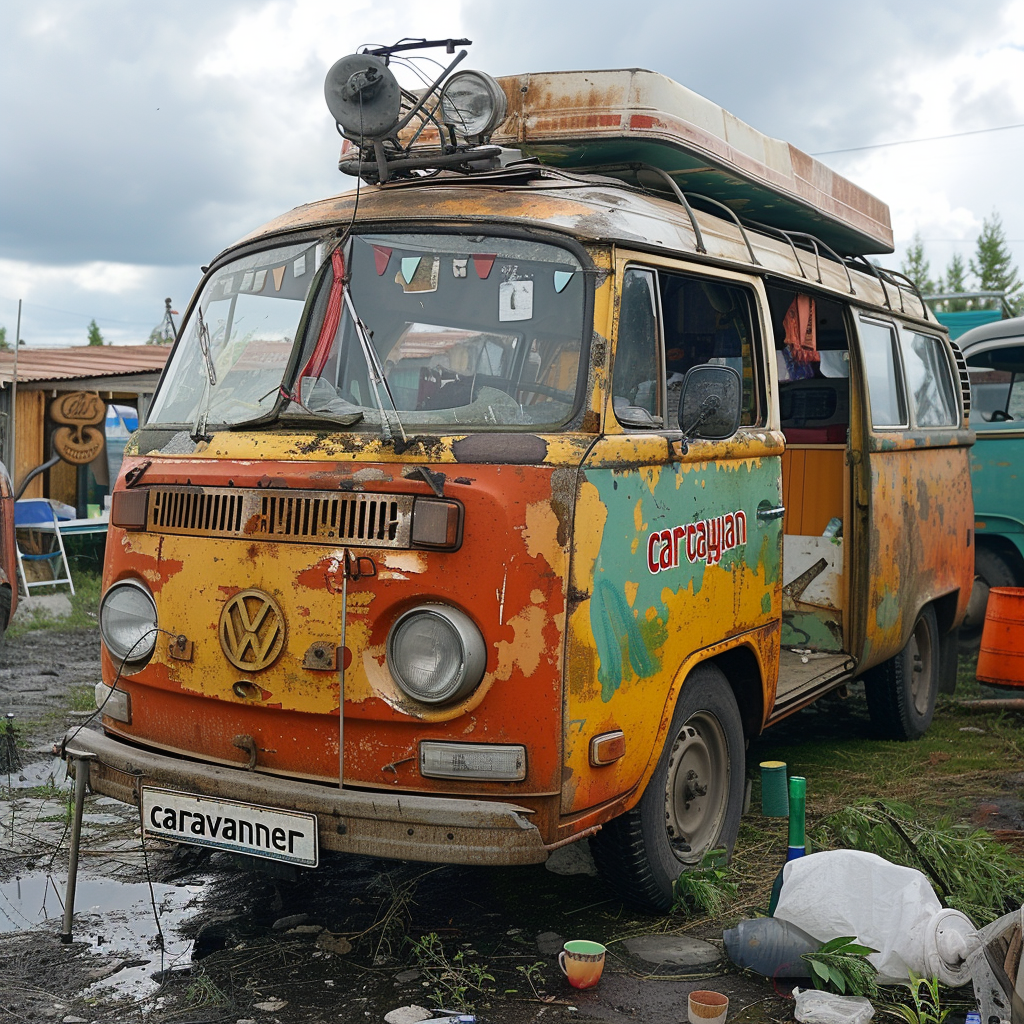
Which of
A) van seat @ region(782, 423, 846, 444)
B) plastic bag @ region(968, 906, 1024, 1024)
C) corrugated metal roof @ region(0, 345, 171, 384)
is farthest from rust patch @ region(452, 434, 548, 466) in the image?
corrugated metal roof @ region(0, 345, 171, 384)

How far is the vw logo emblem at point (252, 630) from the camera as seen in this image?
334 cm

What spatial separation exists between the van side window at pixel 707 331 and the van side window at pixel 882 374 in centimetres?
142

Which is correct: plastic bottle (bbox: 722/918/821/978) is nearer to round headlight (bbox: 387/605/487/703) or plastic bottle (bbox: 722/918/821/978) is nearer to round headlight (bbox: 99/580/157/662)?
round headlight (bbox: 387/605/487/703)

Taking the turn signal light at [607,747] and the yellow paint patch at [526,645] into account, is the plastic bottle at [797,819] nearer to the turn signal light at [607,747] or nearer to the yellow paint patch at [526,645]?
the turn signal light at [607,747]

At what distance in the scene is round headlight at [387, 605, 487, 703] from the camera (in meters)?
3.12

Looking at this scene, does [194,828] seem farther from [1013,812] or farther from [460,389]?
[1013,812]

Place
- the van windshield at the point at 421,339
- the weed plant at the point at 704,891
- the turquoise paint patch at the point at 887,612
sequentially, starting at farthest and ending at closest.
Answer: the turquoise paint patch at the point at 887,612, the weed plant at the point at 704,891, the van windshield at the point at 421,339

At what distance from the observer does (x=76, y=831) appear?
11.7 ft

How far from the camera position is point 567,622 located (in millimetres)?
3168

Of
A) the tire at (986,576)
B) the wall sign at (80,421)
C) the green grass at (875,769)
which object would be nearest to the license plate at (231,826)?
the green grass at (875,769)

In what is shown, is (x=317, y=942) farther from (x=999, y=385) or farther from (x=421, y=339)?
(x=999, y=385)

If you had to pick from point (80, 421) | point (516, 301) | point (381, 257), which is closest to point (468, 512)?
point (516, 301)

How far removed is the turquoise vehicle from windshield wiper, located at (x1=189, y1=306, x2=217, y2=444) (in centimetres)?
635

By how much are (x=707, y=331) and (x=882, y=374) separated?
2.08 m
